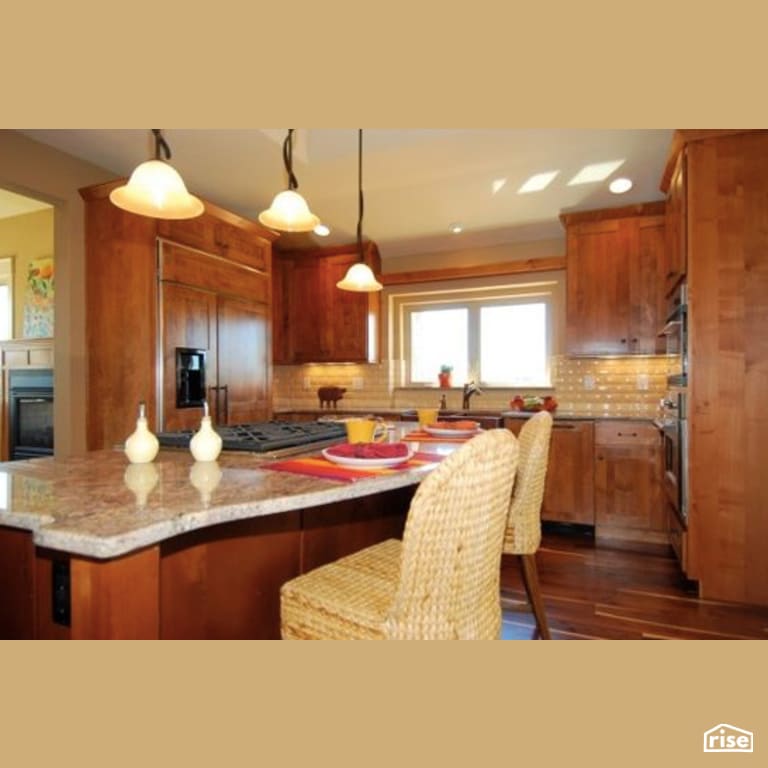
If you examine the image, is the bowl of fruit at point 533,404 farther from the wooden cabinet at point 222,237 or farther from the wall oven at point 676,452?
the wooden cabinet at point 222,237

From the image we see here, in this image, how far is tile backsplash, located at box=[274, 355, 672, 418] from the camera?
13.1ft

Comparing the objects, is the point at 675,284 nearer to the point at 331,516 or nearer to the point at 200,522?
the point at 331,516

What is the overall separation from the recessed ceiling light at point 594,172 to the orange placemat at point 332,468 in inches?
114

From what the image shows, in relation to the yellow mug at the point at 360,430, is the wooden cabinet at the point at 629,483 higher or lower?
Answer: lower

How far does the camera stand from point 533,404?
13.5 ft

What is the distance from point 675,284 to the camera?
2848 mm

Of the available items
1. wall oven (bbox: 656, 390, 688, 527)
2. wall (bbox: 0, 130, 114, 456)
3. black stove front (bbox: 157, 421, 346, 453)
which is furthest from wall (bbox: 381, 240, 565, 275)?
black stove front (bbox: 157, 421, 346, 453)

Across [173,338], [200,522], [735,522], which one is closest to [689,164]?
[735,522]

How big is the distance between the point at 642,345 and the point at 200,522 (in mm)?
3654

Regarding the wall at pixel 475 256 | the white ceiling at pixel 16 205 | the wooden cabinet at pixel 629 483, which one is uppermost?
the white ceiling at pixel 16 205

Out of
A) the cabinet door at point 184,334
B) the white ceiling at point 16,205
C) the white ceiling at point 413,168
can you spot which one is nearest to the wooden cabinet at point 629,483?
the white ceiling at point 413,168

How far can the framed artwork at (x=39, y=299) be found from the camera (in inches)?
180
